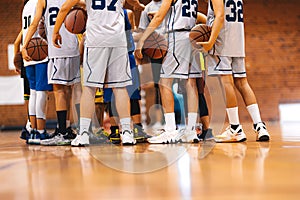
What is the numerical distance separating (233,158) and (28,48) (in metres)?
2.45

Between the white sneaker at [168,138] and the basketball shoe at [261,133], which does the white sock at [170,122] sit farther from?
the basketball shoe at [261,133]

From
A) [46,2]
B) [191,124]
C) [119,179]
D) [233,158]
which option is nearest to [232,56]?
[191,124]

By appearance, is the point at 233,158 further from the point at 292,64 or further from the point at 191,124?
the point at 292,64

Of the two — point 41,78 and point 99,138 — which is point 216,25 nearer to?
point 99,138

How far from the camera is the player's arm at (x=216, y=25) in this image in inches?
140

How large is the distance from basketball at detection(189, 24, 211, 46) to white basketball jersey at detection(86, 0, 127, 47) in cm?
65

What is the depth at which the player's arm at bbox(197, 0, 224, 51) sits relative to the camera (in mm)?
3564

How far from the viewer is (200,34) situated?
12.2 feet

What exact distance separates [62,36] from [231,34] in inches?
61.2

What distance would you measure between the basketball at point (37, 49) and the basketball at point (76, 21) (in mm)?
578

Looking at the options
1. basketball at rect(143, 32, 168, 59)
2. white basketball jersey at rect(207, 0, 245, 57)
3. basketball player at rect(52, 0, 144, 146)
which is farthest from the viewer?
basketball at rect(143, 32, 168, 59)

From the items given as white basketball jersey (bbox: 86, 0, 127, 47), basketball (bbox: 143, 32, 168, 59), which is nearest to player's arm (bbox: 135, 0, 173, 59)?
basketball (bbox: 143, 32, 168, 59)

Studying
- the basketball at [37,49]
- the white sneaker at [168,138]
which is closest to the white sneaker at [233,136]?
the white sneaker at [168,138]

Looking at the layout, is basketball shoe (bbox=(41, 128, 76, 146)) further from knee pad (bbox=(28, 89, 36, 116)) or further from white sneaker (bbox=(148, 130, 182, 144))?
white sneaker (bbox=(148, 130, 182, 144))
